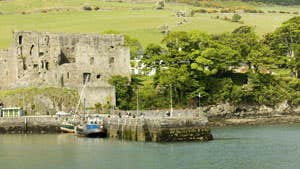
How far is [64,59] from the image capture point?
3752 inches

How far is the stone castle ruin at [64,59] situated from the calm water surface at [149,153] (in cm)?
1354

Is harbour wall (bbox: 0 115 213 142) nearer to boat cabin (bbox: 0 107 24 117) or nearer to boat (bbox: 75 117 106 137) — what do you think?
boat (bbox: 75 117 106 137)

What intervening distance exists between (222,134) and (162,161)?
20249 mm

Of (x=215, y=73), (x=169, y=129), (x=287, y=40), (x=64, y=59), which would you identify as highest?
(x=287, y=40)

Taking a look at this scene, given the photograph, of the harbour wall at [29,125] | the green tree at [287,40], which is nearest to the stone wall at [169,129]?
the harbour wall at [29,125]

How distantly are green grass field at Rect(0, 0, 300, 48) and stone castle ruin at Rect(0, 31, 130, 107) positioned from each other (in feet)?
100

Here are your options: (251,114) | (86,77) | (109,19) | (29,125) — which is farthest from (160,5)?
(29,125)

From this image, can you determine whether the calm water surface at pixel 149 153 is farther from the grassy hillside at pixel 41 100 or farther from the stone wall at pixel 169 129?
the grassy hillside at pixel 41 100

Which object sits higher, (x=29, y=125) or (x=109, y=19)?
(x=109, y=19)

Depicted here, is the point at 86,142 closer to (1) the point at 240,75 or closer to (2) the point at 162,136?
(2) the point at 162,136

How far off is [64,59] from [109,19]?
52047 mm

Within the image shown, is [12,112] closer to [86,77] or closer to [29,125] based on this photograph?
[29,125]

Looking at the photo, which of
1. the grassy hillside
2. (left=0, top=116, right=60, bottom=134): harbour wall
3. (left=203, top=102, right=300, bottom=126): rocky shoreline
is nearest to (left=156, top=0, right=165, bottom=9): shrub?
(left=203, top=102, right=300, bottom=126): rocky shoreline

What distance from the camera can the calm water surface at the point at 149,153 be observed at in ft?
198
